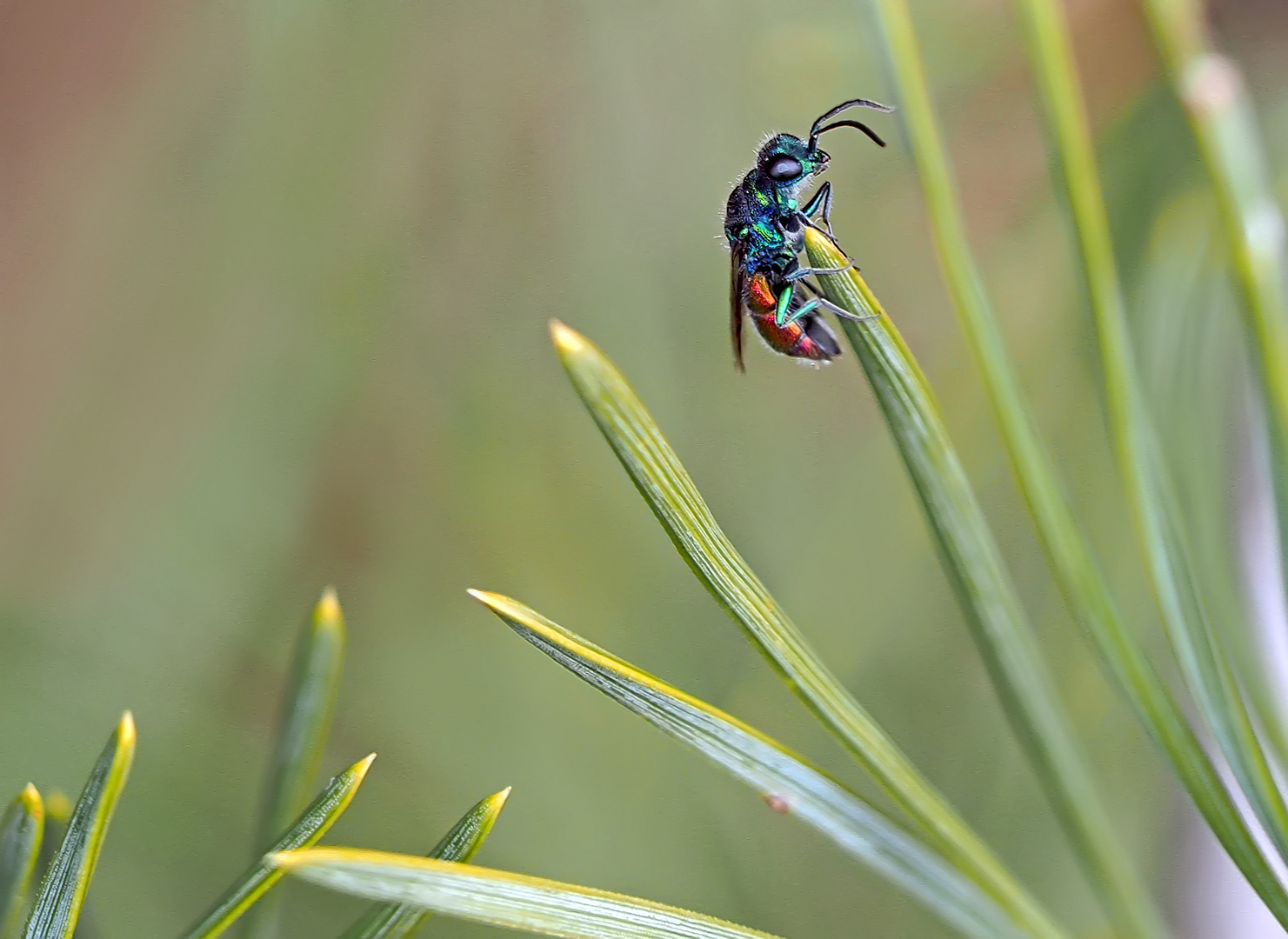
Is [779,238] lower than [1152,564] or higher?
higher

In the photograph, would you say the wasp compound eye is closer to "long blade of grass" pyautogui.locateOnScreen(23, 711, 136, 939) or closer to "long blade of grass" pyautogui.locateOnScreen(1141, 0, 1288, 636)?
"long blade of grass" pyautogui.locateOnScreen(1141, 0, 1288, 636)

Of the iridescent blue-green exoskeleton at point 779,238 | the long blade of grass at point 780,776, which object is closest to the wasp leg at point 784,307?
the iridescent blue-green exoskeleton at point 779,238

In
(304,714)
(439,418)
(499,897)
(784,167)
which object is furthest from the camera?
(439,418)

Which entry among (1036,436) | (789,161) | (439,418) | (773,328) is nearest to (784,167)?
(789,161)

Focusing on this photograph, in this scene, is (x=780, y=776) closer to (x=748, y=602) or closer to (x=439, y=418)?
(x=748, y=602)

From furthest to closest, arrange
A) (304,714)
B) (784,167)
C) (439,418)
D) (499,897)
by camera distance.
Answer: (439,418) < (784,167) < (304,714) < (499,897)

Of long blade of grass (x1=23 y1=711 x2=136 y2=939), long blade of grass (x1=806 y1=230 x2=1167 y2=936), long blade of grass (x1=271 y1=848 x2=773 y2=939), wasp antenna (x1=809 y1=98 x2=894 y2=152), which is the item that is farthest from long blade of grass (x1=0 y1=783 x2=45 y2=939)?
wasp antenna (x1=809 y1=98 x2=894 y2=152)

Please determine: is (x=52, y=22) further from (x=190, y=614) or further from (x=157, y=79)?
(x=190, y=614)

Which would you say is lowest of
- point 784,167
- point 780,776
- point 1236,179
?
point 780,776
